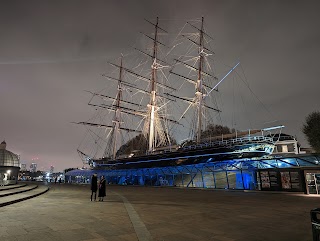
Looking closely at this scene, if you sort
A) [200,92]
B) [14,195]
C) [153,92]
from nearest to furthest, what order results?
[14,195]
[200,92]
[153,92]

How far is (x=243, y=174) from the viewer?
1127 inches

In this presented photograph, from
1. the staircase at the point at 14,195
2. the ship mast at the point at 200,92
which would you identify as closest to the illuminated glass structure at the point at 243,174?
the ship mast at the point at 200,92

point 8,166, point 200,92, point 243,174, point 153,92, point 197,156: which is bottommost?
point 243,174

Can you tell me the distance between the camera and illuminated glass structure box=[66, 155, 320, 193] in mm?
22750

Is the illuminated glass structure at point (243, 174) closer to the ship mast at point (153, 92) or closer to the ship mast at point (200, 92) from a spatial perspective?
the ship mast at point (200, 92)

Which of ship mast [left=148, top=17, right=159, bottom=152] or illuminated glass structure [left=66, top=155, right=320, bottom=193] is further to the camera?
ship mast [left=148, top=17, right=159, bottom=152]

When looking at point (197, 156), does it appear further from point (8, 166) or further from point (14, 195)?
point (8, 166)

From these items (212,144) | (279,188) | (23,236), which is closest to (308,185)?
(279,188)

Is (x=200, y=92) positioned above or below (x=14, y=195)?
above

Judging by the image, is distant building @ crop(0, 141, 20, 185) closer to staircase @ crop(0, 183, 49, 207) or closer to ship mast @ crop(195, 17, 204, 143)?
staircase @ crop(0, 183, 49, 207)

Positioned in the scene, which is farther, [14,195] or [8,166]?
[8,166]

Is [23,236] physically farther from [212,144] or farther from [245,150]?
[212,144]

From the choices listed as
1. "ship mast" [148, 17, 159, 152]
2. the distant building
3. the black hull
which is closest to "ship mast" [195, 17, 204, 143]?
the black hull

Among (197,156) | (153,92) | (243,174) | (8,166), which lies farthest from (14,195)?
(153,92)
